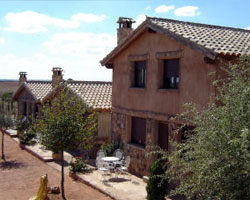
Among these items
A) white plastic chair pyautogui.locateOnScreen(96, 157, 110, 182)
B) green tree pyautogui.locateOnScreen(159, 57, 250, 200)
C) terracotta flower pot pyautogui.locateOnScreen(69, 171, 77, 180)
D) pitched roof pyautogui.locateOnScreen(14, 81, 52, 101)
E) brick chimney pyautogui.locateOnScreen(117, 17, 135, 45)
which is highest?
brick chimney pyautogui.locateOnScreen(117, 17, 135, 45)

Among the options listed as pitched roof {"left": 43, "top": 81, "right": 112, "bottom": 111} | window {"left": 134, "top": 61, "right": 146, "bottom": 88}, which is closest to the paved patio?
pitched roof {"left": 43, "top": 81, "right": 112, "bottom": 111}

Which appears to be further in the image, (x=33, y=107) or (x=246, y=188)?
(x=33, y=107)

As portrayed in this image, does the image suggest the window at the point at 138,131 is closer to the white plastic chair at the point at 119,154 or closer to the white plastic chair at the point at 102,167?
the white plastic chair at the point at 119,154

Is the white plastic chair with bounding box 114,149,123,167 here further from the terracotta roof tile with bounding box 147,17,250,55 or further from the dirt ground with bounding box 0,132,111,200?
the terracotta roof tile with bounding box 147,17,250,55

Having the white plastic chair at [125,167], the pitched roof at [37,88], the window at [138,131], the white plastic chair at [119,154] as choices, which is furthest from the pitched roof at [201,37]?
the pitched roof at [37,88]

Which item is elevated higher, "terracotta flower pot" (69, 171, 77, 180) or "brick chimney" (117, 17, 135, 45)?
"brick chimney" (117, 17, 135, 45)

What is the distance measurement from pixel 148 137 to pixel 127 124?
181 centimetres

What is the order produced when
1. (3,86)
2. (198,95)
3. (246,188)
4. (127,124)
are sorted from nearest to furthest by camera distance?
(246,188) → (198,95) → (127,124) → (3,86)

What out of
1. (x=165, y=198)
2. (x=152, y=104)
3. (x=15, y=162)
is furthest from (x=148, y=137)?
(x=15, y=162)

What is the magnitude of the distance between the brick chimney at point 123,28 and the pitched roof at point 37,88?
30.5 feet

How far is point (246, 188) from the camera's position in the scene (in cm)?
495

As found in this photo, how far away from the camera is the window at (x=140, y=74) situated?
45.0 feet

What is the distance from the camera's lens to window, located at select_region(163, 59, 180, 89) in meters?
11.8

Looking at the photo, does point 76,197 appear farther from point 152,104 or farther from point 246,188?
point 246,188
